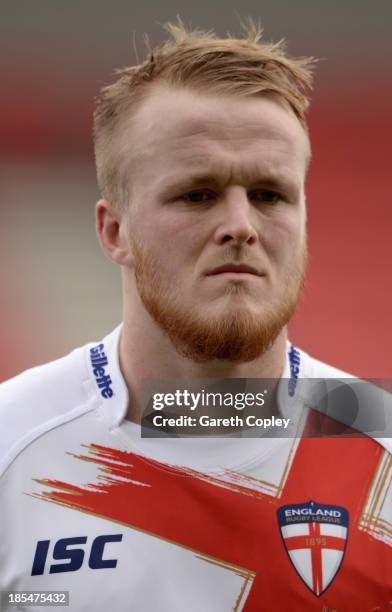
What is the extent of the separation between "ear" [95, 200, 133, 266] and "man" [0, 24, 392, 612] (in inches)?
0.8

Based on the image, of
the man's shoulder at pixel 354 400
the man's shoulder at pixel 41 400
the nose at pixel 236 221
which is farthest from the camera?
the man's shoulder at pixel 354 400

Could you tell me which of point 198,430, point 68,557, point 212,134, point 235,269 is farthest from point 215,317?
point 68,557

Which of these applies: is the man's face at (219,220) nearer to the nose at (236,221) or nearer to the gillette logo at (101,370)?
the nose at (236,221)

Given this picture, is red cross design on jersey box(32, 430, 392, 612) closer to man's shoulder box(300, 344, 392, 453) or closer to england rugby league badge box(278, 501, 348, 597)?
england rugby league badge box(278, 501, 348, 597)

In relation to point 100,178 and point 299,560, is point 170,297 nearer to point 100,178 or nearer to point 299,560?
point 100,178

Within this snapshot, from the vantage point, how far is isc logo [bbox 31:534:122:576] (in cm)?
200

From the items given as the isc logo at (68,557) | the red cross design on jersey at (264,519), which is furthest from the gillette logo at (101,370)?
the isc logo at (68,557)

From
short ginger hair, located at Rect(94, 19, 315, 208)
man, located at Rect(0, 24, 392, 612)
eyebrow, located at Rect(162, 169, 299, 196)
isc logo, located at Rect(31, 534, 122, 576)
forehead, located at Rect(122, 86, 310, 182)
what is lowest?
isc logo, located at Rect(31, 534, 122, 576)

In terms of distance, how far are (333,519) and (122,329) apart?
29.8 inches

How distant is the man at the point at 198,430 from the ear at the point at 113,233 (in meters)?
0.02

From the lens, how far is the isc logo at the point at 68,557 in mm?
1999

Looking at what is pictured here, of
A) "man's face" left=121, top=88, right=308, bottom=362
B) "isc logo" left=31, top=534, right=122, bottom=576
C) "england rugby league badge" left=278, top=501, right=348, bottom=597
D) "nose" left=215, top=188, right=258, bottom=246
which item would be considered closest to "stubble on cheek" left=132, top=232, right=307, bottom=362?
"man's face" left=121, top=88, right=308, bottom=362

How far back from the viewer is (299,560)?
2.07 metres

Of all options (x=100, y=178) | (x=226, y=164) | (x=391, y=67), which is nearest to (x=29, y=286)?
(x=391, y=67)
